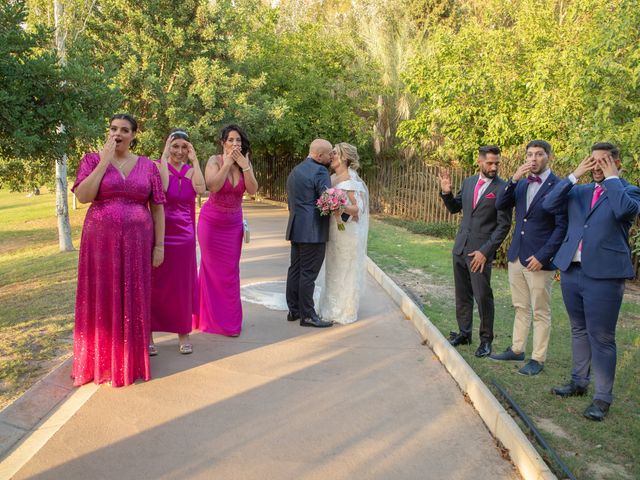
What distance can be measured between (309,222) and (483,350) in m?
2.59

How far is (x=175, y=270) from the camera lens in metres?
5.96

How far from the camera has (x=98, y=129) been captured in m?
8.33

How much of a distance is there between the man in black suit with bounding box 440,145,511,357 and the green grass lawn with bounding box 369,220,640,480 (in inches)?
22.1

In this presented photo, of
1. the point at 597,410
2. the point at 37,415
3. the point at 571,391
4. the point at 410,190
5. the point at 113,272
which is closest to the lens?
the point at 37,415

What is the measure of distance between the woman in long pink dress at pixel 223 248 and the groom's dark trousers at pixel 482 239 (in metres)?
2.49

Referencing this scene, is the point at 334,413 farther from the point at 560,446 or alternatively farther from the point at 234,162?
the point at 234,162

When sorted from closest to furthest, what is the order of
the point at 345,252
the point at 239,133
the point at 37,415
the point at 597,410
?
1. the point at 37,415
2. the point at 597,410
3. the point at 239,133
4. the point at 345,252

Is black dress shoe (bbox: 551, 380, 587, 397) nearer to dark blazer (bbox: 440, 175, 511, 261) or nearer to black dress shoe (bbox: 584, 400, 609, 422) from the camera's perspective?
black dress shoe (bbox: 584, 400, 609, 422)

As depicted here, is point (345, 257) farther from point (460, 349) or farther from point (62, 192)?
point (62, 192)

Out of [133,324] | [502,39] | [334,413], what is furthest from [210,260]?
[502,39]

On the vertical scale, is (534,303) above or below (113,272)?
below

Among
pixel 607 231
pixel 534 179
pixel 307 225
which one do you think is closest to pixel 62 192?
pixel 307 225

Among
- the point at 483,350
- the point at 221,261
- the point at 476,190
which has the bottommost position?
the point at 483,350

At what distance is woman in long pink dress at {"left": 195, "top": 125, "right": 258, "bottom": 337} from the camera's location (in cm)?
662
